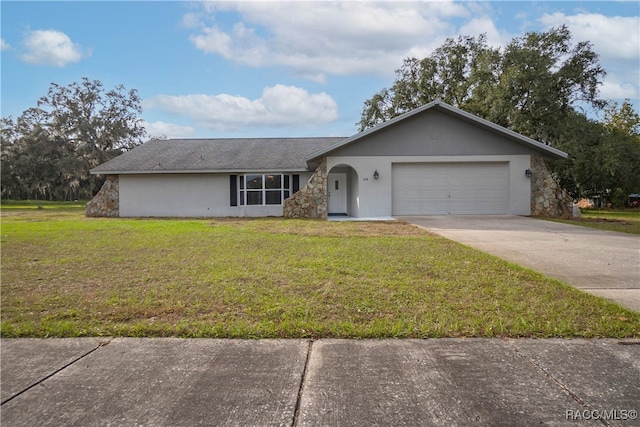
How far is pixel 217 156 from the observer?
19.4 metres

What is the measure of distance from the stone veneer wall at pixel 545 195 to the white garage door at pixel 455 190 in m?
1.18

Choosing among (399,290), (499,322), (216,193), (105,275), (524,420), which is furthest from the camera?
(216,193)

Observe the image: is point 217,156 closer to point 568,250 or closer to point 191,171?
point 191,171

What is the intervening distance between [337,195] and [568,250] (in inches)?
514

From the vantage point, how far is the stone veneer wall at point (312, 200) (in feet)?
53.2

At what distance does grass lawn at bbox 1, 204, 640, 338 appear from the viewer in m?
3.63

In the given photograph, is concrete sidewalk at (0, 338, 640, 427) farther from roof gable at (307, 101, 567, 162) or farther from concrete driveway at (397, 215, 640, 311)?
roof gable at (307, 101, 567, 162)

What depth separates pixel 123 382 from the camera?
106 inches

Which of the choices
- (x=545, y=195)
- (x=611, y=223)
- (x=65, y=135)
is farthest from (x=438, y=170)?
(x=65, y=135)

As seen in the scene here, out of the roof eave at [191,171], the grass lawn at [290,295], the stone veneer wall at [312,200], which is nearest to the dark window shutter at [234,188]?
the roof eave at [191,171]

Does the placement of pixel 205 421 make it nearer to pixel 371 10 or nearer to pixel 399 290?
pixel 399 290

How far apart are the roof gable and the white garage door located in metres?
0.86

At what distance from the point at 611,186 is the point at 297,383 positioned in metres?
26.2

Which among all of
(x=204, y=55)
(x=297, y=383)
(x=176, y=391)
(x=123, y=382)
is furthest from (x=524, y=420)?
(x=204, y=55)
